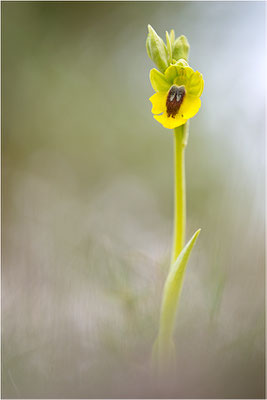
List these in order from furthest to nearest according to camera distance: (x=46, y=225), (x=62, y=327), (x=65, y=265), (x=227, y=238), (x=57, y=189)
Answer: (x=57, y=189) < (x=46, y=225) < (x=227, y=238) < (x=65, y=265) < (x=62, y=327)

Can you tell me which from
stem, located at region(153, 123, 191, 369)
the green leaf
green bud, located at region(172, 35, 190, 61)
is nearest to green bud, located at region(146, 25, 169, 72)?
green bud, located at region(172, 35, 190, 61)

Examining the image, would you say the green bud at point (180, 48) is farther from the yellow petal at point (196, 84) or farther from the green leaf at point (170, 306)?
the green leaf at point (170, 306)

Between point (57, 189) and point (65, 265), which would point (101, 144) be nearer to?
point (57, 189)

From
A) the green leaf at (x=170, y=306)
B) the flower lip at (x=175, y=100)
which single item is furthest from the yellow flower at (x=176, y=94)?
the green leaf at (x=170, y=306)

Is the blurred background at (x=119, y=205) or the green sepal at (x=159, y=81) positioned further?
the green sepal at (x=159, y=81)

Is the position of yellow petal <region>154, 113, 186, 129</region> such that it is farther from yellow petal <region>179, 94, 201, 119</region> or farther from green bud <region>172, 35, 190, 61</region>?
green bud <region>172, 35, 190, 61</region>

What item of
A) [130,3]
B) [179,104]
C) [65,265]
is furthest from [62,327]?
[130,3]

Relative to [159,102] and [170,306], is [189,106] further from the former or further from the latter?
[170,306]

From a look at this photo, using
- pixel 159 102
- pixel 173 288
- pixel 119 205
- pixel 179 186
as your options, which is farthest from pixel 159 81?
pixel 119 205
